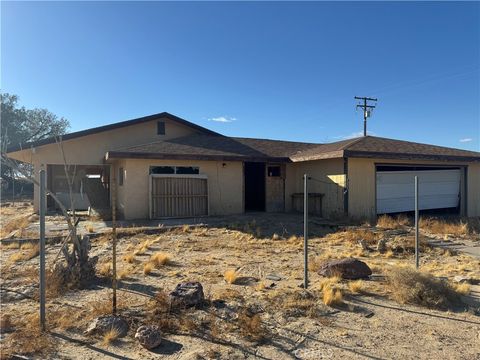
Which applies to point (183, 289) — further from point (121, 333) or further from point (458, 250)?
point (458, 250)

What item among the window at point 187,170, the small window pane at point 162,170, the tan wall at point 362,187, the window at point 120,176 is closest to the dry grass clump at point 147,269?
the small window pane at point 162,170

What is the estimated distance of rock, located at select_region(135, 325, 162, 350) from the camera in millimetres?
3988

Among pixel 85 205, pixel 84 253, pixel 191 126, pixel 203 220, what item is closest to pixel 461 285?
pixel 84 253

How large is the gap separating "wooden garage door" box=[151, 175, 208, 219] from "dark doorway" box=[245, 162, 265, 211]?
376 centimetres

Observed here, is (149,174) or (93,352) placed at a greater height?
(149,174)

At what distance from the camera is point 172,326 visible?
14.9 feet

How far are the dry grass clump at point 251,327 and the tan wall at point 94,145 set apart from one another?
51.3 ft

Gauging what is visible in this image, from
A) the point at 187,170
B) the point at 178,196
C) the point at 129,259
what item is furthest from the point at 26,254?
the point at 187,170

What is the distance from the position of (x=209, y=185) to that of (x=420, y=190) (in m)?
9.72

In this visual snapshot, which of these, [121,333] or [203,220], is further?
[203,220]

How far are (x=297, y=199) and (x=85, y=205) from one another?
12.0m

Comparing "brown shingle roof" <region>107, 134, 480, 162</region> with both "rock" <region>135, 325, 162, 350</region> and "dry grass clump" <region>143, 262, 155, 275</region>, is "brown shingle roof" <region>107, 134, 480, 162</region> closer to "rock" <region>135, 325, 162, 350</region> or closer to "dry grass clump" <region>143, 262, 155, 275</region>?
"dry grass clump" <region>143, 262, 155, 275</region>

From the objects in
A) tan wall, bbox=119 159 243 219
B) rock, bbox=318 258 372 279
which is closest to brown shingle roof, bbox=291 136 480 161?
tan wall, bbox=119 159 243 219

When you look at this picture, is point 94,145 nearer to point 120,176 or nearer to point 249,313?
point 120,176
